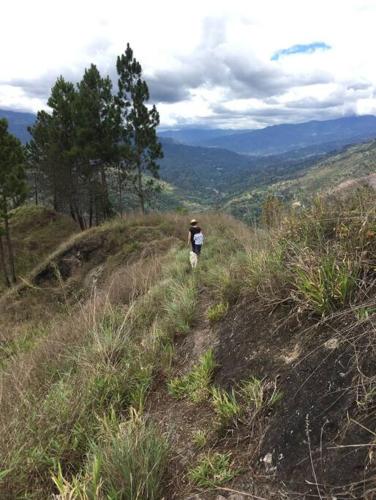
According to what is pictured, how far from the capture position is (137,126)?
2559cm

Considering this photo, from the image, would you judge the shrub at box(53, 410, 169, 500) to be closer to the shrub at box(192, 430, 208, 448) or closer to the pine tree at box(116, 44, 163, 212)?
the shrub at box(192, 430, 208, 448)

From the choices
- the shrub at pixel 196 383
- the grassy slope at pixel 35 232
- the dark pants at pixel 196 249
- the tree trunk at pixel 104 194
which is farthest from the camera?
the grassy slope at pixel 35 232

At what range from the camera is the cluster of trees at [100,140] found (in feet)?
81.8

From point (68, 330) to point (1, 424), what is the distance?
2196 mm

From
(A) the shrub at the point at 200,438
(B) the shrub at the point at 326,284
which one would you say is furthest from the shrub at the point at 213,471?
(B) the shrub at the point at 326,284

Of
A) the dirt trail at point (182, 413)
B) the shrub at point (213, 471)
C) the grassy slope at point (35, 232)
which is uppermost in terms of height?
the shrub at point (213, 471)

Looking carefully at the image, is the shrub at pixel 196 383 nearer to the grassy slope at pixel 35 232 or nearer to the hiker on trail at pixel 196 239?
the hiker on trail at pixel 196 239

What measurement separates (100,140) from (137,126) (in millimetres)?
2955

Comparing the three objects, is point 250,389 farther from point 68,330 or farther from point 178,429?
point 68,330

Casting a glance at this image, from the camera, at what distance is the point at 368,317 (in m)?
2.41

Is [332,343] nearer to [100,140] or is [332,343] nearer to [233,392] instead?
[233,392]

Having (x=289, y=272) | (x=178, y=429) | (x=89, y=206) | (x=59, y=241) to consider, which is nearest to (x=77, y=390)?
(x=178, y=429)

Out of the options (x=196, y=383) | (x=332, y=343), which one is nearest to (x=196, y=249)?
(x=196, y=383)

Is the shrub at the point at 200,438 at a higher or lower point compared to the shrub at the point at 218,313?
lower
